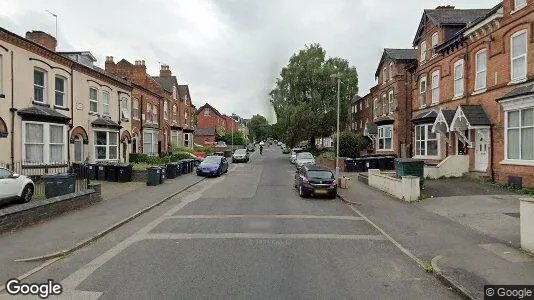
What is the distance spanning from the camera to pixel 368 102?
4703 centimetres

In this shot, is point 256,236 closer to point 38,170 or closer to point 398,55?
point 38,170

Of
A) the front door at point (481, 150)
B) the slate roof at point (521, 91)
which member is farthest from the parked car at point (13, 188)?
the front door at point (481, 150)

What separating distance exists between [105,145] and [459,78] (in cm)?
2244

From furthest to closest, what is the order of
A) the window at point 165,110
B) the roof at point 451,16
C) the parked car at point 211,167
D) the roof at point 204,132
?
the roof at point 204,132 → the window at point 165,110 → the parked car at point 211,167 → the roof at point 451,16

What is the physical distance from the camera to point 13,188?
12508 mm

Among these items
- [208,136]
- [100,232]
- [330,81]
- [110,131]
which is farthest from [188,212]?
[208,136]

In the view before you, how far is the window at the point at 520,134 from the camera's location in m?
16.1

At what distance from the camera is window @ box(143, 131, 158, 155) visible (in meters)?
34.8

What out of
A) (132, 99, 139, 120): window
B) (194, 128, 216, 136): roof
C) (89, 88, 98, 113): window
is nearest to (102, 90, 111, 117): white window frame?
(89, 88, 98, 113): window

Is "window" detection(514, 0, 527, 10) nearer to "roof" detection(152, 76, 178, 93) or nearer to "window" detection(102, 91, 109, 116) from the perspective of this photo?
"window" detection(102, 91, 109, 116)

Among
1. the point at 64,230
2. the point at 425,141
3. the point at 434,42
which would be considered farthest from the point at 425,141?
the point at 64,230

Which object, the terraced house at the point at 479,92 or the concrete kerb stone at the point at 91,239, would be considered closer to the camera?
the concrete kerb stone at the point at 91,239

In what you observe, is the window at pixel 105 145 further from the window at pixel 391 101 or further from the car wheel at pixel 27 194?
the window at pixel 391 101

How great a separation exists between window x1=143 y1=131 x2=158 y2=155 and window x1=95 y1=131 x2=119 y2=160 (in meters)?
7.34
